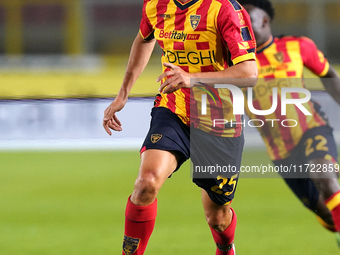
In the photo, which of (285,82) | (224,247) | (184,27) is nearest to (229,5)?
(184,27)

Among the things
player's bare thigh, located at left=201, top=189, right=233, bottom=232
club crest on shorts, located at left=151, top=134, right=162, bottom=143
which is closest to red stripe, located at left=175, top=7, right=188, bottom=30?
club crest on shorts, located at left=151, top=134, right=162, bottom=143

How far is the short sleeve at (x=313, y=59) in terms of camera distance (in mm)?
3316

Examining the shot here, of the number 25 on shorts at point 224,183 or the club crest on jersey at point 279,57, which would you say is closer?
the number 25 on shorts at point 224,183

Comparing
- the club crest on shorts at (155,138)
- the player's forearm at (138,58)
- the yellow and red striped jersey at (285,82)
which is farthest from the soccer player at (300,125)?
the club crest on shorts at (155,138)

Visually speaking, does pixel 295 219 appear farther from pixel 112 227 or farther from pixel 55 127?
pixel 55 127

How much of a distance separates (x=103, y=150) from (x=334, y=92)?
15.5 feet

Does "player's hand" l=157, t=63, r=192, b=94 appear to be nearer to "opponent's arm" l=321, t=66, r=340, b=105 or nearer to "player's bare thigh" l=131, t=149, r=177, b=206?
"player's bare thigh" l=131, t=149, r=177, b=206

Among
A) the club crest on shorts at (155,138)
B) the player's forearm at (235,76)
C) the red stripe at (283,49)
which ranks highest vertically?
the player's forearm at (235,76)

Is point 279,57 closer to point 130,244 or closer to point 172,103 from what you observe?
point 172,103

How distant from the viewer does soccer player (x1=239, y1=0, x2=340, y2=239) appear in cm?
295

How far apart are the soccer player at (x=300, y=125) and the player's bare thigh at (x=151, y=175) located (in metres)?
1.03

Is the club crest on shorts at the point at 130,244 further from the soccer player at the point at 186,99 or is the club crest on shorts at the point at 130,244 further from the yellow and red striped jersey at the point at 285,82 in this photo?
the yellow and red striped jersey at the point at 285,82

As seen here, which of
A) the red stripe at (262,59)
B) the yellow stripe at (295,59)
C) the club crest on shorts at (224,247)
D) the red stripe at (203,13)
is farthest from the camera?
the red stripe at (262,59)

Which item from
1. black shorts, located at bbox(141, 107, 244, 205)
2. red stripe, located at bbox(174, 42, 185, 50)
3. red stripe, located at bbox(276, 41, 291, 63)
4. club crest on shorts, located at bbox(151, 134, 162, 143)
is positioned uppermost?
red stripe, located at bbox(174, 42, 185, 50)
